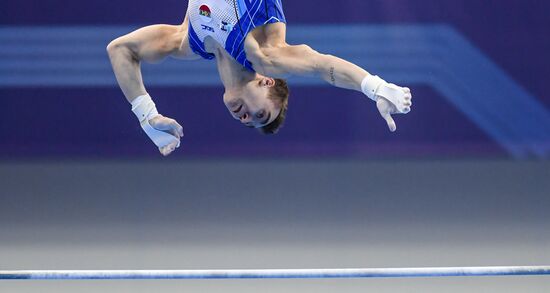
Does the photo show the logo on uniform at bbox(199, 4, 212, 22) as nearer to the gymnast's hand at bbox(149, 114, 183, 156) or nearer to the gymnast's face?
the gymnast's face

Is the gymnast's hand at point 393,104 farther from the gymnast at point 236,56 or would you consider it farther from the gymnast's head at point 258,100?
the gymnast's head at point 258,100

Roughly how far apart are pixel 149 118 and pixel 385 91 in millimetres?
1006

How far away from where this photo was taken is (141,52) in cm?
320

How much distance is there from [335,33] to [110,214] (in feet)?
6.36

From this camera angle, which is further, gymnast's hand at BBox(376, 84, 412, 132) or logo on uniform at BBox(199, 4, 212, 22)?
logo on uniform at BBox(199, 4, 212, 22)

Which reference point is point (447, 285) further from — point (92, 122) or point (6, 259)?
point (92, 122)

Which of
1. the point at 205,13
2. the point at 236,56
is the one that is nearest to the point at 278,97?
the point at 236,56

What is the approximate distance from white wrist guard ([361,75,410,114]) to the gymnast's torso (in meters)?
0.55

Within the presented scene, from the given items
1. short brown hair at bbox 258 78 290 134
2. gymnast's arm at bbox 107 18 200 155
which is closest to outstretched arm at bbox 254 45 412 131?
short brown hair at bbox 258 78 290 134

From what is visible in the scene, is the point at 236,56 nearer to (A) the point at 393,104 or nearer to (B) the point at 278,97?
(B) the point at 278,97

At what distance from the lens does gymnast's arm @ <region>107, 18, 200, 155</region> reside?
3148 mm

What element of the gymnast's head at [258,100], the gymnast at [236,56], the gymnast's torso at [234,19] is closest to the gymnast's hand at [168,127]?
the gymnast at [236,56]

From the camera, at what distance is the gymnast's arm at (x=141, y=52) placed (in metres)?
3.15

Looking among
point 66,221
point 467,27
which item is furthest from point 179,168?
point 467,27
